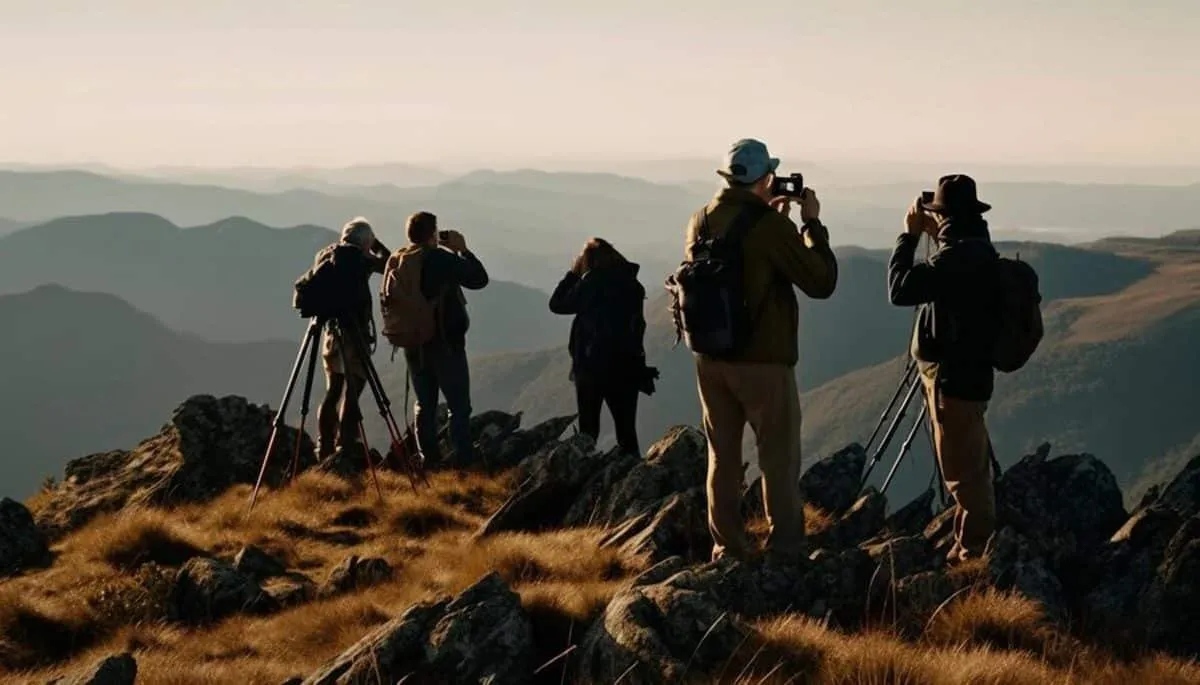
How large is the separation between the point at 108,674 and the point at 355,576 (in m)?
3.63

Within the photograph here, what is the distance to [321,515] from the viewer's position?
13.2 metres

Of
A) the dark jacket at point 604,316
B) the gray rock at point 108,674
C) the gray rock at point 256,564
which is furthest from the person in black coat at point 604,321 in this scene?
the gray rock at point 108,674

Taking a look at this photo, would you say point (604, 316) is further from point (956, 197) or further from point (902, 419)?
point (956, 197)

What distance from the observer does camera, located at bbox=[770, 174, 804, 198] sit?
846 cm

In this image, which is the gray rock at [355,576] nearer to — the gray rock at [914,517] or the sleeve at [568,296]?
the sleeve at [568,296]

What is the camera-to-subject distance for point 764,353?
27.2ft

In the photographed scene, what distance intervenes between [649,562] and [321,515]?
5797 millimetres

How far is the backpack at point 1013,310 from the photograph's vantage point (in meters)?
8.51

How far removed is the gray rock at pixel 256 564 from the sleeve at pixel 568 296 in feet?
15.2

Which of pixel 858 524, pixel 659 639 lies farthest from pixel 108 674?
pixel 858 524

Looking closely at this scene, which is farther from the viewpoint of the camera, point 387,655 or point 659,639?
point 387,655

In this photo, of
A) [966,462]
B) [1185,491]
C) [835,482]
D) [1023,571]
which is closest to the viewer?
[1023,571]

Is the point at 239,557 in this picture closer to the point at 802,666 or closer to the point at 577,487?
the point at 577,487

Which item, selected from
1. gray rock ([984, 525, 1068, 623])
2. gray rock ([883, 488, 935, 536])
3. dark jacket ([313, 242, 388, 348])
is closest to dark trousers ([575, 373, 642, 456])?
dark jacket ([313, 242, 388, 348])
